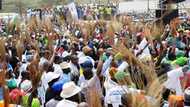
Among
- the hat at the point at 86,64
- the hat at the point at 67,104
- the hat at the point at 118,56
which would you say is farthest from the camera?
the hat at the point at 118,56

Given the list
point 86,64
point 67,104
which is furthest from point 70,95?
point 86,64

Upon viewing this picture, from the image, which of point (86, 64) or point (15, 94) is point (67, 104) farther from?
point (86, 64)

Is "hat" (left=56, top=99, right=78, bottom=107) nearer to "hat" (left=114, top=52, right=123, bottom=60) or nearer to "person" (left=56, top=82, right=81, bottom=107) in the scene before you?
"person" (left=56, top=82, right=81, bottom=107)

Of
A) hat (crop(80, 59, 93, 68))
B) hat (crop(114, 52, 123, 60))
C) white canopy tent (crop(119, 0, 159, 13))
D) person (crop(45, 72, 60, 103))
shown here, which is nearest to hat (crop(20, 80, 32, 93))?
person (crop(45, 72, 60, 103))

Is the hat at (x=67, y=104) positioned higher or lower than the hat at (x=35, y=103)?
higher

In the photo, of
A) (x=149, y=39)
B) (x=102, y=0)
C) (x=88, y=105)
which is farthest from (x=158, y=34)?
(x=102, y=0)

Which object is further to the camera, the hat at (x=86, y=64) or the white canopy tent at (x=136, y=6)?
the white canopy tent at (x=136, y=6)

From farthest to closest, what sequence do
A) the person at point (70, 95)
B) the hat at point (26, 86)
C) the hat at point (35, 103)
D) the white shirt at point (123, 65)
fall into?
the white shirt at point (123, 65), the hat at point (26, 86), the hat at point (35, 103), the person at point (70, 95)

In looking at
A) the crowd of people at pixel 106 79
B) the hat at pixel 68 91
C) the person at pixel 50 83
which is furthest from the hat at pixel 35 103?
the hat at pixel 68 91

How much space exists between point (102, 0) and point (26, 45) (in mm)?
31063

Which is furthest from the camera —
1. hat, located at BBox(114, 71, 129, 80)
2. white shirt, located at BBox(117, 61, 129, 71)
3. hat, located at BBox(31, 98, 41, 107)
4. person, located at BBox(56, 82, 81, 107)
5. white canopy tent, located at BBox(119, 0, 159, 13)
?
white canopy tent, located at BBox(119, 0, 159, 13)

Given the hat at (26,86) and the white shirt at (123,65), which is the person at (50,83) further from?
the white shirt at (123,65)

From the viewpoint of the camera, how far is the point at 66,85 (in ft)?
20.6

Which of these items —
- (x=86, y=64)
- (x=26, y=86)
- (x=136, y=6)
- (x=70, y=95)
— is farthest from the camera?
(x=136, y=6)
